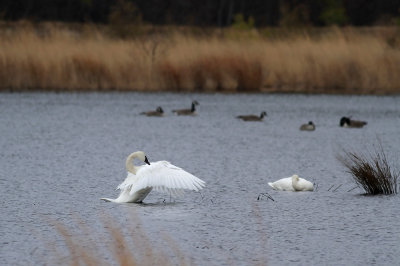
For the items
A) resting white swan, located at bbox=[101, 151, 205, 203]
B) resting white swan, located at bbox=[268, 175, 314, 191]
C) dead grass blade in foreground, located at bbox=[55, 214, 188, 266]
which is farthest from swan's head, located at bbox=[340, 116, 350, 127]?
dead grass blade in foreground, located at bbox=[55, 214, 188, 266]

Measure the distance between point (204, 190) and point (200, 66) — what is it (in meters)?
14.6

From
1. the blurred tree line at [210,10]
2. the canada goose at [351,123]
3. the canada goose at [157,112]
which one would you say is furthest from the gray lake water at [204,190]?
the blurred tree line at [210,10]

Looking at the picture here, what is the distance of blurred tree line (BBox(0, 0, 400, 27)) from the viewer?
48.6 m

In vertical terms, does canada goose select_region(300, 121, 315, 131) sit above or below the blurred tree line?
below

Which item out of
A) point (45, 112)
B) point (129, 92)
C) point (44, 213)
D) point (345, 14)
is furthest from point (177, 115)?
point (345, 14)

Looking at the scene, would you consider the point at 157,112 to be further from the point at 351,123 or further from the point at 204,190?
the point at 204,190

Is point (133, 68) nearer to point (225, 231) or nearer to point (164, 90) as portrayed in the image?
point (164, 90)

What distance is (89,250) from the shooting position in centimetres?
748

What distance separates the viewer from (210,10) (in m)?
53.2

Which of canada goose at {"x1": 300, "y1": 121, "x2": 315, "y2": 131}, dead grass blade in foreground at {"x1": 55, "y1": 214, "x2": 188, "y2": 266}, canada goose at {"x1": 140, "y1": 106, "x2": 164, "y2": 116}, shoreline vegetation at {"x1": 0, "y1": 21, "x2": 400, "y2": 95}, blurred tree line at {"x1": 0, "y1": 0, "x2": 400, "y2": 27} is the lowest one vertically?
dead grass blade in foreground at {"x1": 55, "y1": 214, "x2": 188, "y2": 266}

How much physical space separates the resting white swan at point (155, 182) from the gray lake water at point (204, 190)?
15 cm

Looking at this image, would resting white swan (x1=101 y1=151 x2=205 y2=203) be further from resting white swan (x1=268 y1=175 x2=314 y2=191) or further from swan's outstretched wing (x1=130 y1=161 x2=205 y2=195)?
resting white swan (x1=268 y1=175 x2=314 y2=191)

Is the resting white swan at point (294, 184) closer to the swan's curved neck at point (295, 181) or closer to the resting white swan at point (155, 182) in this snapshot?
the swan's curved neck at point (295, 181)

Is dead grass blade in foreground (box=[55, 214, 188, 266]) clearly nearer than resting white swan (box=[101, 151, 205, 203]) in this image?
Yes
